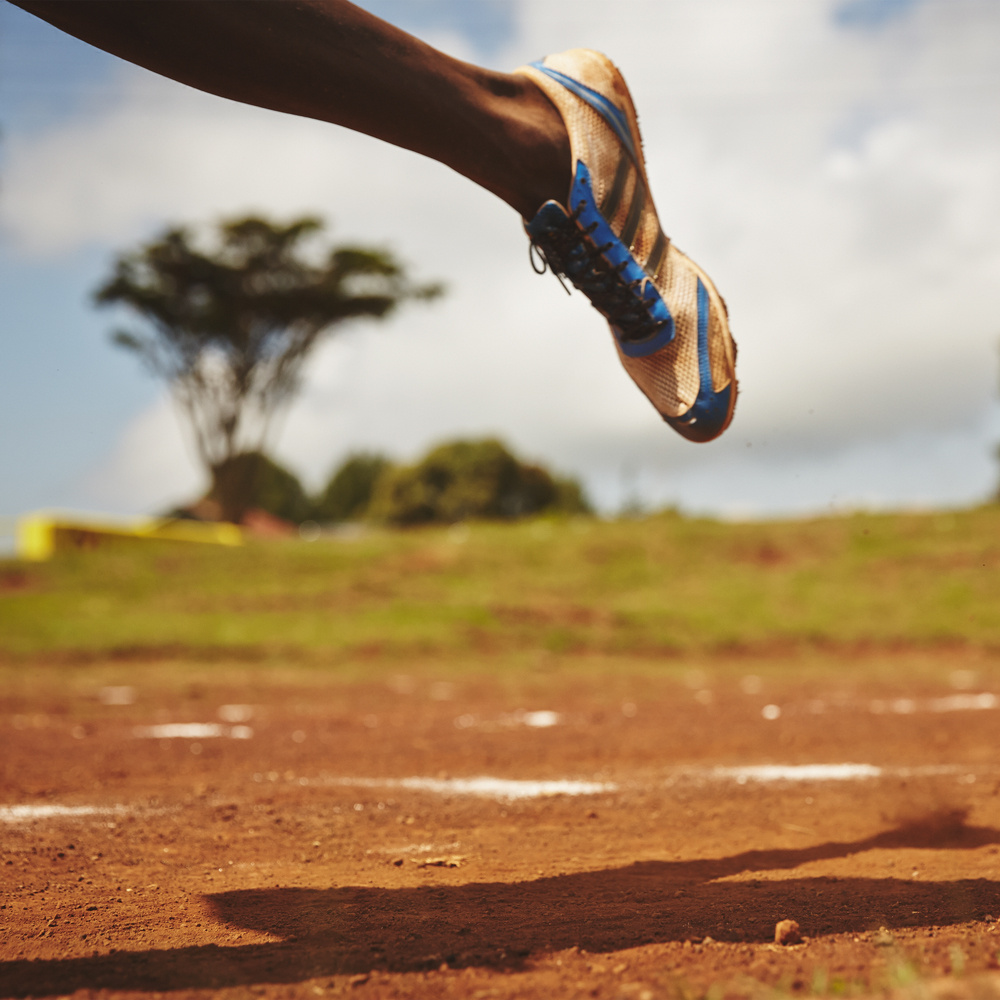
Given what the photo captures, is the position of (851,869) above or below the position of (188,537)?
below

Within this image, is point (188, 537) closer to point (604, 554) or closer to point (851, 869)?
point (604, 554)

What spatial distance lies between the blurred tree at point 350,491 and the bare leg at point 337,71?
6385 centimetres

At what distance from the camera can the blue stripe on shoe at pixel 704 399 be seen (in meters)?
2.48

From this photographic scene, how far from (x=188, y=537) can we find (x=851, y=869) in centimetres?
2184

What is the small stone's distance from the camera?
1883 millimetres

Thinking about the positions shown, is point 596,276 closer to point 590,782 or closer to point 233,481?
point 590,782

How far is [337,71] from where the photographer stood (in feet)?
5.93

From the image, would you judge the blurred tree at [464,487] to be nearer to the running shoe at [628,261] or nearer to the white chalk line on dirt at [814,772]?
the white chalk line on dirt at [814,772]

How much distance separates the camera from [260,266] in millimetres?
24500

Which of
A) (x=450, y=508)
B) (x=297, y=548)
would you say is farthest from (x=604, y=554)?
(x=450, y=508)

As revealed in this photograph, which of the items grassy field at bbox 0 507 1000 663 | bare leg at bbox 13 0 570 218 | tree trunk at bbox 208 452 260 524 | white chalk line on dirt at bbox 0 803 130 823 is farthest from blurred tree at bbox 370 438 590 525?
bare leg at bbox 13 0 570 218

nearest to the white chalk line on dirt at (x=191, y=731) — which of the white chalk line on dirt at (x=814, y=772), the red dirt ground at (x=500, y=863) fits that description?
the red dirt ground at (x=500, y=863)

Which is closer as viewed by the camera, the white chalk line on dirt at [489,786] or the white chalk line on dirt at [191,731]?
the white chalk line on dirt at [489,786]

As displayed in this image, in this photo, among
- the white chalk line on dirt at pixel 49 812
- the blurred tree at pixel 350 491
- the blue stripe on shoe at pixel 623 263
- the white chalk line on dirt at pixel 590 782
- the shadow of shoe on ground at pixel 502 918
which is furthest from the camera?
the blurred tree at pixel 350 491
